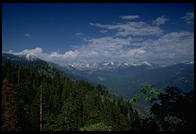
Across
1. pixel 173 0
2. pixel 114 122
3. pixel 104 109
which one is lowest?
pixel 114 122

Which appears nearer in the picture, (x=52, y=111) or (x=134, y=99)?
(x=134, y=99)

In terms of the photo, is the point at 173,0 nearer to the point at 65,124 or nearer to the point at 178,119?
the point at 178,119

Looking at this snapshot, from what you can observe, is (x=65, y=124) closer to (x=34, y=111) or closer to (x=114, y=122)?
(x=34, y=111)

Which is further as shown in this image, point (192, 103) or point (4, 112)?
point (4, 112)

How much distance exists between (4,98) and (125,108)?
59.1 m

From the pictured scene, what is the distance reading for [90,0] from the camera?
521cm

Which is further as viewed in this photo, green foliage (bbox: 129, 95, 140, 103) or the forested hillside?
the forested hillside

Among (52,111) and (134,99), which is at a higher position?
(134,99)

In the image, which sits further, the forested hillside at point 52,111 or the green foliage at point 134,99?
the forested hillside at point 52,111

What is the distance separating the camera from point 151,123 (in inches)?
164

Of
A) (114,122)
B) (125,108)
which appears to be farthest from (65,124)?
(125,108)

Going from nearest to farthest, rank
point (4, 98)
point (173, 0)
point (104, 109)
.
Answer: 1. point (173, 0)
2. point (4, 98)
3. point (104, 109)

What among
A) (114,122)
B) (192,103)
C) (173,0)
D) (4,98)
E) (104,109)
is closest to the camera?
(192,103)

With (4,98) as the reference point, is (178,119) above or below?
below
